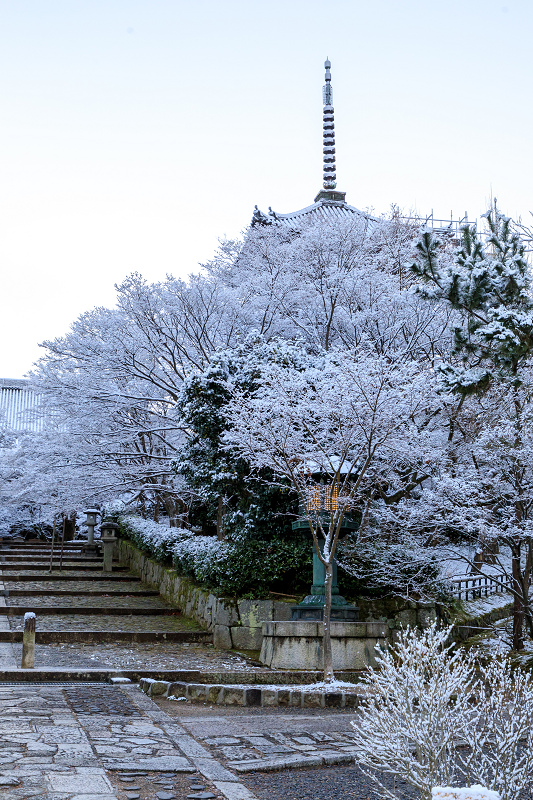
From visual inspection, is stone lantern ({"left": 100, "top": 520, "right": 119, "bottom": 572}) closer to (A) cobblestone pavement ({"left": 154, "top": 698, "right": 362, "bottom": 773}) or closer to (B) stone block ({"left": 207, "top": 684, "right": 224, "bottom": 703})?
(A) cobblestone pavement ({"left": 154, "top": 698, "right": 362, "bottom": 773})

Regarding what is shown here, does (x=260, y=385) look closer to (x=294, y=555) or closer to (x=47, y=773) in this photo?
(x=294, y=555)

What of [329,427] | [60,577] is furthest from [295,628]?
[60,577]

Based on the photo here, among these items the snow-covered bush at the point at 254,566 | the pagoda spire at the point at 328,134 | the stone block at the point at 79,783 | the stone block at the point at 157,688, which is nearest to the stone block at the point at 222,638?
the snow-covered bush at the point at 254,566

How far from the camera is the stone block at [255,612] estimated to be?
11516 millimetres

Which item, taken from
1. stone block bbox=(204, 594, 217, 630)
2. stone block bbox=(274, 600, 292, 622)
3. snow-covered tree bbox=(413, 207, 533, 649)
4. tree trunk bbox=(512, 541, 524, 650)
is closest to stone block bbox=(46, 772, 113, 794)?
snow-covered tree bbox=(413, 207, 533, 649)

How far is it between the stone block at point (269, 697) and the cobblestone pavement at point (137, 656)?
1.21 meters

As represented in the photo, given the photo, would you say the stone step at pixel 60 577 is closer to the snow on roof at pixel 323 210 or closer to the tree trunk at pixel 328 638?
the tree trunk at pixel 328 638

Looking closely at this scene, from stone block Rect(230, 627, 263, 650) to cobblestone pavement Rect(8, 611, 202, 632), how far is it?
4.35ft

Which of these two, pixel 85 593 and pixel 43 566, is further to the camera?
pixel 43 566

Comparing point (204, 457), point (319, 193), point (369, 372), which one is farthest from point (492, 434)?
point (319, 193)

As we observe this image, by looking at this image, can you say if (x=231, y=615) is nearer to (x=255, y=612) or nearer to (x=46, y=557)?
(x=255, y=612)

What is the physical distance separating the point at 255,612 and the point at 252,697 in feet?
12.1

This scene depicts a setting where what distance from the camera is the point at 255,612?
1165 centimetres

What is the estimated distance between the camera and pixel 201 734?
6.45 m
